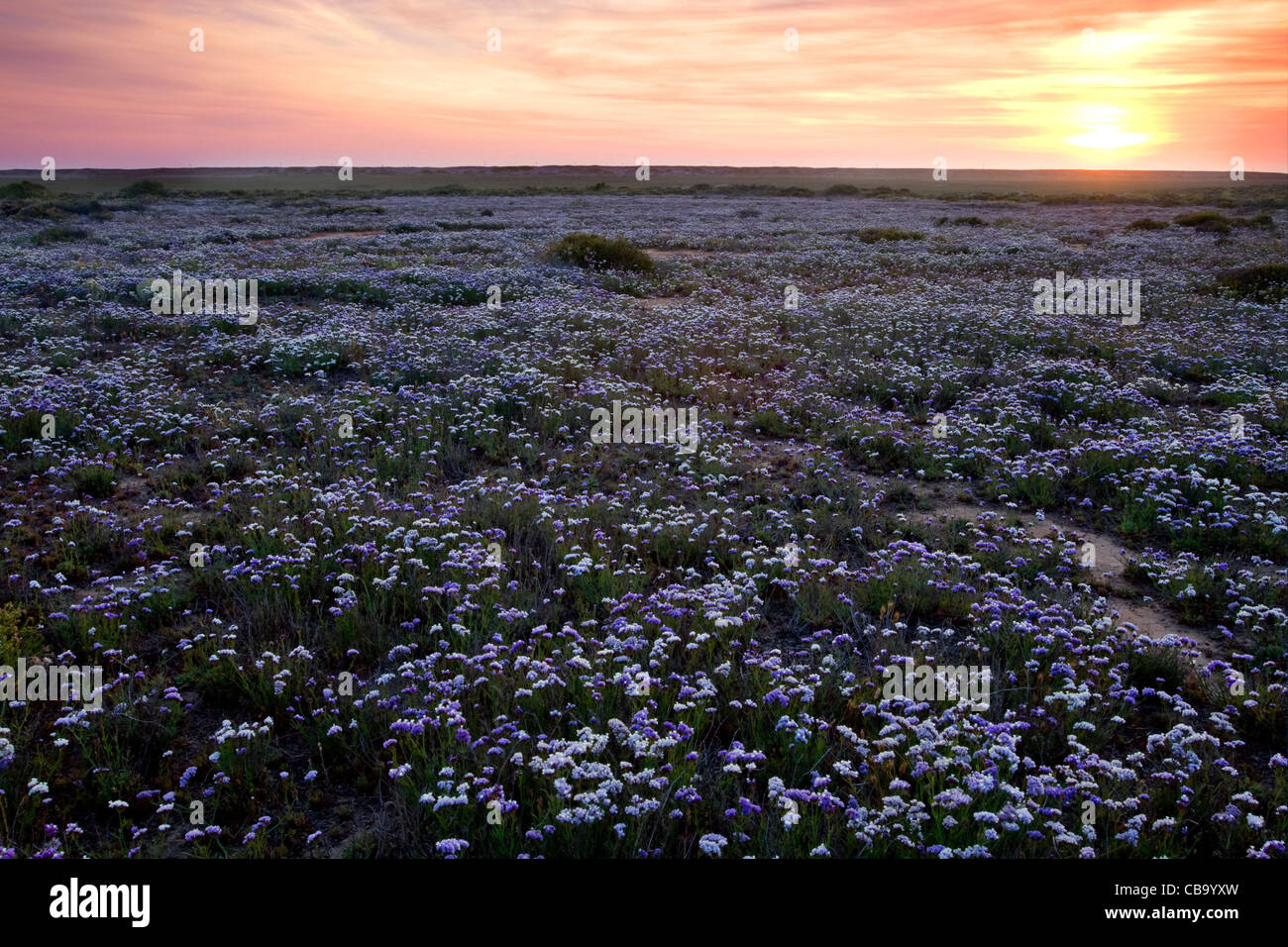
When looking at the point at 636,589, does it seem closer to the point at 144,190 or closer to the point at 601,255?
the point at 601,255

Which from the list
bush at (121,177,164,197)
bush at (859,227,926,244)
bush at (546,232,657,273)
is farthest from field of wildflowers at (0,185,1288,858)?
bush at (121,177,164,197)

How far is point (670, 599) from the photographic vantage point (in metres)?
6.39

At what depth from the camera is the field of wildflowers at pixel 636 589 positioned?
14.4ft

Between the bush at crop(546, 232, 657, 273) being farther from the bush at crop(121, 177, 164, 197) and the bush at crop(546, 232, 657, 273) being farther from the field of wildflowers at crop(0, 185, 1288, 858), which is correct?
the bush at crop(121, 177, 164, 197)

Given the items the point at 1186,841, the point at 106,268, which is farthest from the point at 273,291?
the point at 1186,841

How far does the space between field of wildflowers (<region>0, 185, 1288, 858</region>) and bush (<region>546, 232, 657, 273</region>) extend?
9984 millimetres

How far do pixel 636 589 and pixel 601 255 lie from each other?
2175 cm

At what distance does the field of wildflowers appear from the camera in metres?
4.40

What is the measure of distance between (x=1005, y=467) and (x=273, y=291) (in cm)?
1852

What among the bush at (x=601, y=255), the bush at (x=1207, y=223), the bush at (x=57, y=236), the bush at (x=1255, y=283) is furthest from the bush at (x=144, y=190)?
the bush at (x=1255, y=283)

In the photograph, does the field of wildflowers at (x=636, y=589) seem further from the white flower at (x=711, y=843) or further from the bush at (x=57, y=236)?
Result: the bush at (x=57, y=236)

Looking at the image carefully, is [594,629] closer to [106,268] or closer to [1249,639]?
[1249,639]

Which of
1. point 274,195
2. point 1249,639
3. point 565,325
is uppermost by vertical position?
point 274,195

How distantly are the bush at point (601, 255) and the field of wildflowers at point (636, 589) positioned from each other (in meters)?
9.98
